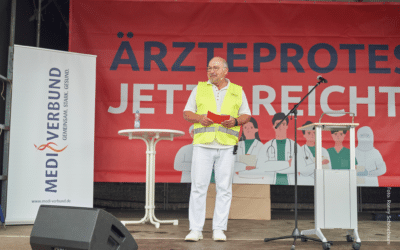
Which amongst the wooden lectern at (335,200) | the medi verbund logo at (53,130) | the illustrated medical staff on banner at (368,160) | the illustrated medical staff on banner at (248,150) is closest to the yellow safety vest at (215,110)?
the wooden lectern at (335,200)

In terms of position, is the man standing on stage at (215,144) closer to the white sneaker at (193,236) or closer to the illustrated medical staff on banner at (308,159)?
the white sneaker at (193,236)

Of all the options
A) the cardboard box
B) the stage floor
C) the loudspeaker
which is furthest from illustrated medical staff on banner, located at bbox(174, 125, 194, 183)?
the loudspeaker

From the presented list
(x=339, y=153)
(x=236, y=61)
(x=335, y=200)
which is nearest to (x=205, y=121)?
(x=335, y=200)

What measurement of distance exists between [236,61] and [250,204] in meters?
1.71

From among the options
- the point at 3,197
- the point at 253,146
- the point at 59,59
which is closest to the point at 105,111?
the point at 59,59

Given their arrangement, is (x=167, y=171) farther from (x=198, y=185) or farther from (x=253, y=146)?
(x=198, y=185)

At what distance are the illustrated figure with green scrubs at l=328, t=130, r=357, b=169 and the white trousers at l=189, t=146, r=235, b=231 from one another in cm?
185

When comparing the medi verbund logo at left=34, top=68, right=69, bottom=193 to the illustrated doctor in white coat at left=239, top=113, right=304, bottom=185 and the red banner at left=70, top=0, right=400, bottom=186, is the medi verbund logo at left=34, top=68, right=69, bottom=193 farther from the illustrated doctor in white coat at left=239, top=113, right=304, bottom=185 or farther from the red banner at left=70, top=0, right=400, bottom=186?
the illustrated doctor in white coat at left=239, top=113, right=304, bottom=185

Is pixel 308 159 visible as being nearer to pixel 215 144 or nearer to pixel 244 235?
pixel 244 235

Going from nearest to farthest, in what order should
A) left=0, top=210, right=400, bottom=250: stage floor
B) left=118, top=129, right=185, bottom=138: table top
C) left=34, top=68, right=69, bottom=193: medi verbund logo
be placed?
1. left=0, top=210, right=400, bottom=250: stage floor
2. left=118, top=129, right=185, bottom=138: table top
3. left=34, top=68, right=69, bottom=193: medi verbund logo

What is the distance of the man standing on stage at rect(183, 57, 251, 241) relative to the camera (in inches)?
121

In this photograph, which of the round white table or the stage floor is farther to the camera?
the round white table

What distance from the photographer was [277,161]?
445 cm

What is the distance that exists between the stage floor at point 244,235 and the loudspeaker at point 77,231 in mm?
1140
